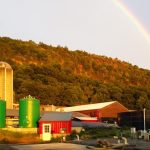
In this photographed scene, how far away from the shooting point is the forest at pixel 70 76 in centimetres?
9931

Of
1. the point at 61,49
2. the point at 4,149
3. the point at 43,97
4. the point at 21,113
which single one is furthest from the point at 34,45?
the point at 4,149

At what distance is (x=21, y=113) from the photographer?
5044cm

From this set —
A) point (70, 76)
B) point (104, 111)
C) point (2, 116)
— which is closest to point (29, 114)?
point (2, 116)

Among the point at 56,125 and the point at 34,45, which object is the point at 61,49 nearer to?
the point at 34,45

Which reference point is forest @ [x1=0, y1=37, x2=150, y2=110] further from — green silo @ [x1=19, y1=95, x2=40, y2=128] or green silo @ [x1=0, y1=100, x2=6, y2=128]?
green silo @ [x1=19, y1=95, x2=40, y2=128]

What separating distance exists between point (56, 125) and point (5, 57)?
93691 millimetres

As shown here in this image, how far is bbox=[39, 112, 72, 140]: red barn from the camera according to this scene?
156 feet

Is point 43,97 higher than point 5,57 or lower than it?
lower

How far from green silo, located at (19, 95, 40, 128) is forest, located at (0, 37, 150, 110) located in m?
40.8

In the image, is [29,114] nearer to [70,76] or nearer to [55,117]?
[55,117]

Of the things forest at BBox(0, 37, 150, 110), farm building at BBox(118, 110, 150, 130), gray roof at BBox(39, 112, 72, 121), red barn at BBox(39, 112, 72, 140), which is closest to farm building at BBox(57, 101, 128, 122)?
farm building at BBox(118, 110, 150, 130)

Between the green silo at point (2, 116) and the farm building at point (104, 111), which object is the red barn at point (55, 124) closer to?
the green silo at point (2, 116)

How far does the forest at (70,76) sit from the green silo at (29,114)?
4083 cm

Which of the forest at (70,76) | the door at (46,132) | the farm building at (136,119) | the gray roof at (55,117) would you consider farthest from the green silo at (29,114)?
the forest at (70,76)
